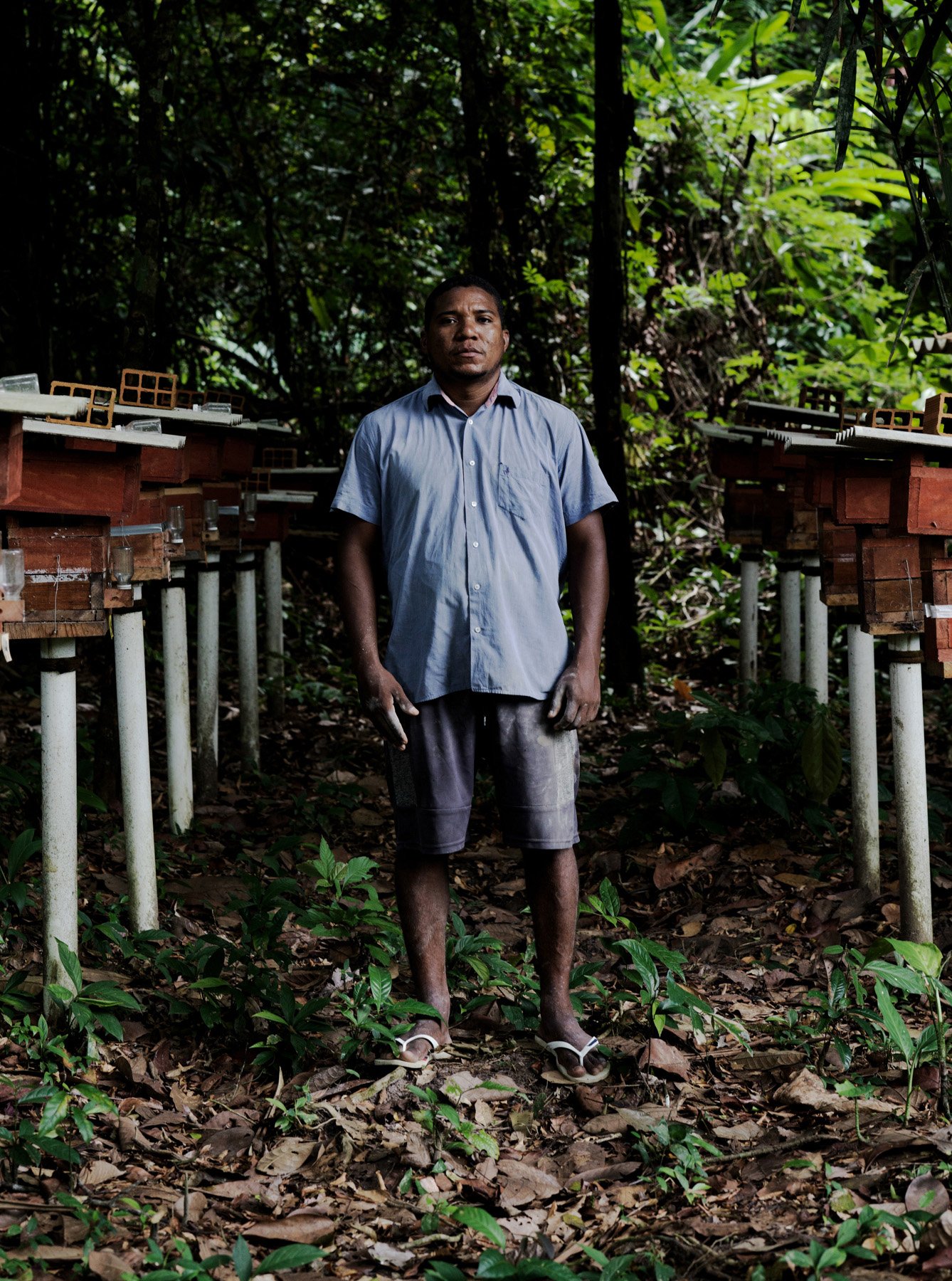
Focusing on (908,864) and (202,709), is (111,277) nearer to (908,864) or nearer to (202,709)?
(202,709)

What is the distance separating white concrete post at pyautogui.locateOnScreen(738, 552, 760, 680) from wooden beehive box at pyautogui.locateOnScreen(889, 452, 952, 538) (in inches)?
146

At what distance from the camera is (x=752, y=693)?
254 inches

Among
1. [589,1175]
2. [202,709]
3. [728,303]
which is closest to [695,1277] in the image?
[589,1175]

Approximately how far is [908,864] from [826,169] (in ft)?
27.9

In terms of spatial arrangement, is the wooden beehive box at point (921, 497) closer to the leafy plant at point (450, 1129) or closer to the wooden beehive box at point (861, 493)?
the wooden beehive box at point (861, 493)

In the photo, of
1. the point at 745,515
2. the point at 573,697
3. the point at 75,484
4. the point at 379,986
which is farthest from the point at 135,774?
the point at 745,515

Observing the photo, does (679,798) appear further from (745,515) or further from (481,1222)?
(481,1222)

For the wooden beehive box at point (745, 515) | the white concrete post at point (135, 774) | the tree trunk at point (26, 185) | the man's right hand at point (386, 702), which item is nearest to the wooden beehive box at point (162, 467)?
the white concrete post at point (135, 774)

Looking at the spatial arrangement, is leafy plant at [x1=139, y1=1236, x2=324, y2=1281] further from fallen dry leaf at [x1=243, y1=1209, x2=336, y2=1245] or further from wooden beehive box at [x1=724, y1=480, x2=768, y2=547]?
wooden beehive box at [x1=724, y1=480, x2=768, y2=547]

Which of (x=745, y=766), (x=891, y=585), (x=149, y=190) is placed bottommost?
(x=745, y=766)

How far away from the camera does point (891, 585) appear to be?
4.24m

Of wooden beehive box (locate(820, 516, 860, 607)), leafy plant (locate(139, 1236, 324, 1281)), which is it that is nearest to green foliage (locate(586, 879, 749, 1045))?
leafy plant (locate(139, 1236, 324, 1281))

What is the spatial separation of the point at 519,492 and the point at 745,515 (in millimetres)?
4336

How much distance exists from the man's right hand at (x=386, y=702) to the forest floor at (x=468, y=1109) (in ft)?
2.51
